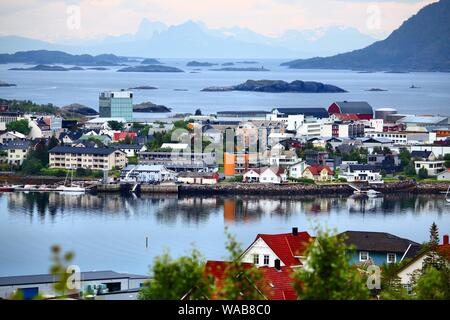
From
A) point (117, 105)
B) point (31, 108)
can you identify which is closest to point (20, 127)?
point (31, 108)

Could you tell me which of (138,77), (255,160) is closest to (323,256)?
(255,160)

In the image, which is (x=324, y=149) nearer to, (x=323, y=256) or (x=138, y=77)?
(x=323, y=256)

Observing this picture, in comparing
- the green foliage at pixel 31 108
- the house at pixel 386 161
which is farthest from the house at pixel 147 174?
the green foliage at pixel 31 108

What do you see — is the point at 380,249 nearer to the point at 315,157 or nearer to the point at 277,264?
the point at 277,264

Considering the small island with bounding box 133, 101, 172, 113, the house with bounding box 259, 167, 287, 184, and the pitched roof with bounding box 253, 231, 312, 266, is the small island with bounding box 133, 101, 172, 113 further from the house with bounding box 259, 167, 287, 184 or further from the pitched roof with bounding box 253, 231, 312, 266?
the pitched roof with bounding box 253, 231, 312, 266

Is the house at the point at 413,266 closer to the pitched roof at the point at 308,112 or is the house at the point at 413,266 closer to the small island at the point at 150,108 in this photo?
the pitched roof at the point at 308,112
